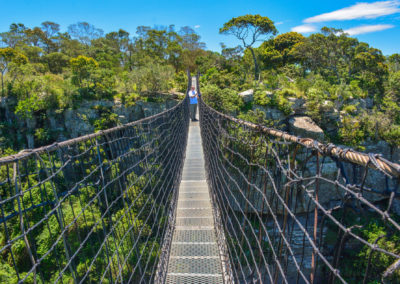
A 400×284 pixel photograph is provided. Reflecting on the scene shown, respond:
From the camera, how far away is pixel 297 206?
6.48 ft

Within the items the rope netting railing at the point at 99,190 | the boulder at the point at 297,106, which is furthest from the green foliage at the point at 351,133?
the rope netting railing at the point at 99,190

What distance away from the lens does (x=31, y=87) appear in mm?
11672

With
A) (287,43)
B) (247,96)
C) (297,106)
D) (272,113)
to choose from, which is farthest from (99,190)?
(287,43)

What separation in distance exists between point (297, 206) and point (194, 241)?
89cm

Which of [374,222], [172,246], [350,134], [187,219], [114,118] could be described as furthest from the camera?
[114,118]

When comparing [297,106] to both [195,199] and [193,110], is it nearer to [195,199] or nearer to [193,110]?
[193,110]

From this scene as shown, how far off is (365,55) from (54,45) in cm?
2230

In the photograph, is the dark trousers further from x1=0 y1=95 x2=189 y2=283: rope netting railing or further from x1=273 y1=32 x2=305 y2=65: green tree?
x1=273 y1=32 x2=305 y2=65: green tree

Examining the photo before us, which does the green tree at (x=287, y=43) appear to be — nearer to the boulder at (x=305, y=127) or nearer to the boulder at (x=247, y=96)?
the boulder at (x=247, y=96)

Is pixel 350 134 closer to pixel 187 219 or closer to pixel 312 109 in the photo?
pixel 312 109

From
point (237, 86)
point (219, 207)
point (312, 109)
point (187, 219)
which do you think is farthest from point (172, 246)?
point (237, 86)

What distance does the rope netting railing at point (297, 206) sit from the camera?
59 centimetres

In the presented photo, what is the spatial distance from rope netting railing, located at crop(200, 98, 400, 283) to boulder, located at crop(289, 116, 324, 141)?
911 mm

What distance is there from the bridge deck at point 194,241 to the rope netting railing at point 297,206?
0.12m
